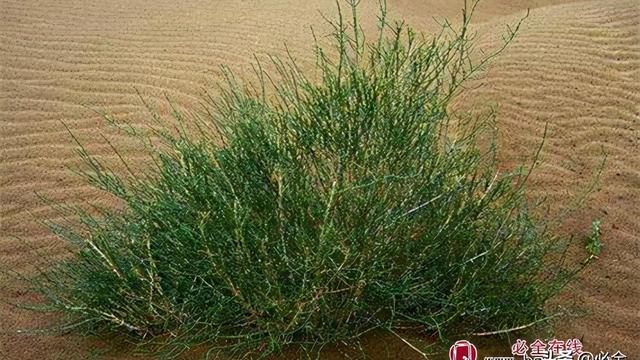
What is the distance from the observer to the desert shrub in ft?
9.53

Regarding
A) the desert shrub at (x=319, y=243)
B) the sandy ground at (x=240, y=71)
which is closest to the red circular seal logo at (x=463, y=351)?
the desert shrub at (x=319, y=243)

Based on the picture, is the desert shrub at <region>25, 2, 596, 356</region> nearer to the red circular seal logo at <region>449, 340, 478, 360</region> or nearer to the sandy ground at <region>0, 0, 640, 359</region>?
the red circular seal logo at <region>449, 340, 478, 360</region>

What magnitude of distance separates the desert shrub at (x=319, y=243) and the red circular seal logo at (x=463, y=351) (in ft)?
0.23

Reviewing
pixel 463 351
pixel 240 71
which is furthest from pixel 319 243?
pixel 240 71

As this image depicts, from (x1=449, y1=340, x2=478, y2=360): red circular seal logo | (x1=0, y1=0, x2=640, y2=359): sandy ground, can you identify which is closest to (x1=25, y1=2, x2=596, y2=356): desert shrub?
(x1=449, y1=340, x2=478, y2=360): red circular seal logo

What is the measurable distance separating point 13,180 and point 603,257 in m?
3.43

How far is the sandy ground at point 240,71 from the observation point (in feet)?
12.4

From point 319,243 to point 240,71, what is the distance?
353cm

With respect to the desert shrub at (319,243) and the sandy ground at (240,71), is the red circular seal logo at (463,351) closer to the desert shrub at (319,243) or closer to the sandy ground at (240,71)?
the desert shrub at (319,243)

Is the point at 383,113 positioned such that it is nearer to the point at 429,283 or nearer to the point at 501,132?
the point at 429,283

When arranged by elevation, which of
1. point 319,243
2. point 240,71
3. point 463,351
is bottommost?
point 463,351

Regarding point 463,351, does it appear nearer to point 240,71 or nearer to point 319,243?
point 319,243

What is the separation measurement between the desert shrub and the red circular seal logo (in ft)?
0.23

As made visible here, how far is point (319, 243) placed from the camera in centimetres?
279
